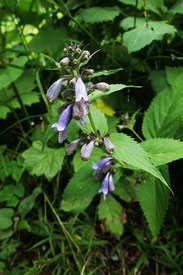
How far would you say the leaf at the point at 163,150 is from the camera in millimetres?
1535

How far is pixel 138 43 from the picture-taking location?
2.00 metres

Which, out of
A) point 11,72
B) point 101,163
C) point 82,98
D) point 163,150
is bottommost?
point 101,163

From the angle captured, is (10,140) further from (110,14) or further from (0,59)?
(110,14)

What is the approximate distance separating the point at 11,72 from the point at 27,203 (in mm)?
1473

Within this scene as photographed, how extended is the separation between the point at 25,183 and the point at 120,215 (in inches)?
44.4

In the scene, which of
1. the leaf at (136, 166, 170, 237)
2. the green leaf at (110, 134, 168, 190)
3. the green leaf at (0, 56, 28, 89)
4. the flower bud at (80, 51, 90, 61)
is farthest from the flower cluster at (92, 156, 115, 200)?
the green leaf at (0, 56, 28, 89)

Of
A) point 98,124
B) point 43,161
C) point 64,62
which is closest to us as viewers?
point 64,62

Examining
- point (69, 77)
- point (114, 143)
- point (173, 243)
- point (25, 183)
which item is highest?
point (69, 77)

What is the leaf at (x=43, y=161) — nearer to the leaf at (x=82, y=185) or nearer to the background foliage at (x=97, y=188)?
the background foliage at (x=97, y=188)

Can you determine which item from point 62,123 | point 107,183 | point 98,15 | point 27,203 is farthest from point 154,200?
point 98,15

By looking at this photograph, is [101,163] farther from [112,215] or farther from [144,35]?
[144,35]

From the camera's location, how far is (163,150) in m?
1.61

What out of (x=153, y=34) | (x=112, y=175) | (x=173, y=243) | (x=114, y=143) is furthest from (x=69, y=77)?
(x=173, y=243)

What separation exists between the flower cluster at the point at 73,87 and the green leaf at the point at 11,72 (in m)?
1.40
